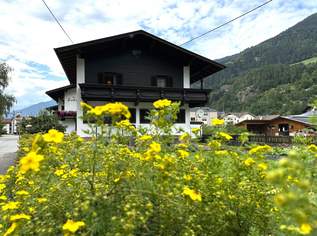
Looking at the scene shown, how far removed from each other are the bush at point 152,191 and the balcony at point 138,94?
41.9ft

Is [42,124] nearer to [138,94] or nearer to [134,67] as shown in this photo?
[138,94]

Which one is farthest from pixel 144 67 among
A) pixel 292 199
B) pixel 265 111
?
pixel 265 111

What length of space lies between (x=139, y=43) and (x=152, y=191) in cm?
1602

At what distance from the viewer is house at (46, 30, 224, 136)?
15.1m

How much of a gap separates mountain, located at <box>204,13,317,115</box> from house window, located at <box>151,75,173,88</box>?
1292 inches

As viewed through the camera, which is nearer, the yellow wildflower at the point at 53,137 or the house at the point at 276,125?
the yellow wildflower at the point at 53,137

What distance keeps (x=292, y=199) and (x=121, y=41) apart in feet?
52.8

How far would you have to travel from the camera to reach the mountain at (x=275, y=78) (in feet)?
267

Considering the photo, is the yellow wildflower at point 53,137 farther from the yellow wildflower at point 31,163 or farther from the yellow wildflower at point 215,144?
the yellow wildflower at point 215,144

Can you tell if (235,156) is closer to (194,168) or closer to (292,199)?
(194,168)

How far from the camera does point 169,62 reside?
1736 cm

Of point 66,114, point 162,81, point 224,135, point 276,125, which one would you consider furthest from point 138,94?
point 276,125

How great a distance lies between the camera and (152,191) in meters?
1.61

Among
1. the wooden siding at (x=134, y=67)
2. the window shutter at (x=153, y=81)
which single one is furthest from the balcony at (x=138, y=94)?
the window shutter at (x=153, y=81)
